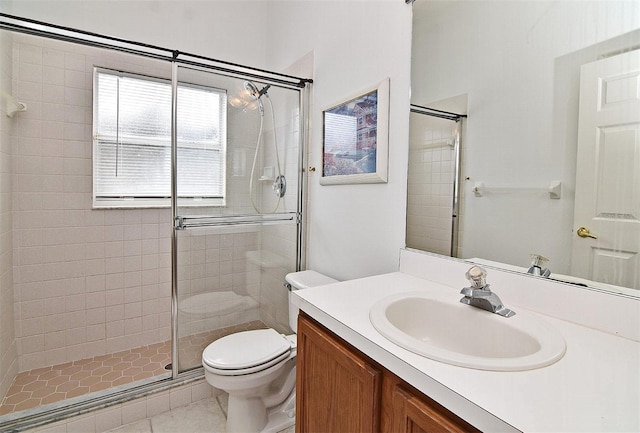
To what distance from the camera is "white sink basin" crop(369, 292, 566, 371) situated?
665 mm

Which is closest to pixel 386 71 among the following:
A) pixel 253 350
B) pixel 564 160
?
pixel 564 160

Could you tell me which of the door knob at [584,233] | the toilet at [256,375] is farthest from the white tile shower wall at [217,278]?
the door knob at [584,233]

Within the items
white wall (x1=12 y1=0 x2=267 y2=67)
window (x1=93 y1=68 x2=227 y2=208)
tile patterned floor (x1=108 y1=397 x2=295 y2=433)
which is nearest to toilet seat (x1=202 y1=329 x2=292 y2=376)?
tile patterned floor (x1=108 y1=397 x2=295 y2=433)

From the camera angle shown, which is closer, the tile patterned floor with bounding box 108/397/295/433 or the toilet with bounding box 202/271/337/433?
the toilet with bounding box 202/271/337/433

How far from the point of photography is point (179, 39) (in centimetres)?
240

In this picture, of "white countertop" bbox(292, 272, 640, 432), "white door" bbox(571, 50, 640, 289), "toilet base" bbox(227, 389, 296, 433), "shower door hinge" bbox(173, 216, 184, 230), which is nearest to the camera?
"white countertop" bbox(292, 272, 640, 432)

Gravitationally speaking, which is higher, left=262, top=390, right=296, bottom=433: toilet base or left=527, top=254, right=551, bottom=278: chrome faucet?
left=527, top=254, right=551, bottom=278: chrome faucet

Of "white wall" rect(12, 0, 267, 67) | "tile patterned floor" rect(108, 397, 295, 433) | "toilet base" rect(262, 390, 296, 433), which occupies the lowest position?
"tile patterned floor" rect(108, 397, 295, 433)

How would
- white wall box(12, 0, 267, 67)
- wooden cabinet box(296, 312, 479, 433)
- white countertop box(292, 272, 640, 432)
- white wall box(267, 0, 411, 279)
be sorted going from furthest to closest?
white wall box(12, 0, 267, 67)
white wall box(267, 0, 411, 279)
wooden cabinet box(296, 312, 479, 433)
white countertop box(292, 272, 640, 432)

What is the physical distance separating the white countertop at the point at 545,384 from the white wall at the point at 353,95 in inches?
28.3

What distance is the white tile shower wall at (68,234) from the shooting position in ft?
6.72

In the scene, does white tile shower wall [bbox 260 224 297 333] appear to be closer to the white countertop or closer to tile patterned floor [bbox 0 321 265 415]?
tile patterned floor [bbox 0 321 265 415]

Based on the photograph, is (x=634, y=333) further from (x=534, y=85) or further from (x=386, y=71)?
(x=386, y=71)

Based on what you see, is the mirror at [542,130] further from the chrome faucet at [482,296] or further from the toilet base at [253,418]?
the toilet base at [253,418]
